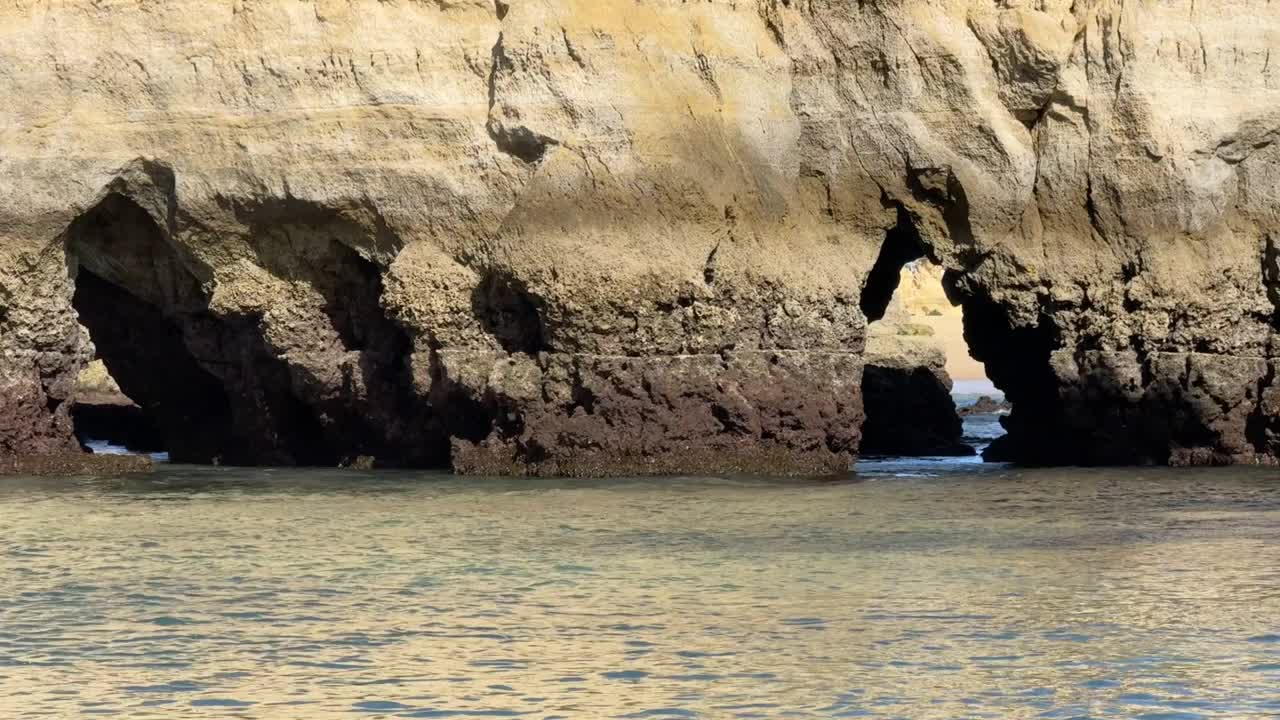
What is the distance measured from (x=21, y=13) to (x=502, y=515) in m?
8.53

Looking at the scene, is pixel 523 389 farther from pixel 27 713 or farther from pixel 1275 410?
pixel 27 713

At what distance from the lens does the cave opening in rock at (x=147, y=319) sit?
70.0ft

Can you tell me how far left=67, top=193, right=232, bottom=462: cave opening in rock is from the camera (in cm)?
2133

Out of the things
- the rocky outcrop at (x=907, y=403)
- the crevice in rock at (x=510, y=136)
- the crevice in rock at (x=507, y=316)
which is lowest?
the rocky outcrop at (x=907, y=403)

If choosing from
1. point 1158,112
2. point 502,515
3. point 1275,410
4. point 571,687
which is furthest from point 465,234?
point 571,687

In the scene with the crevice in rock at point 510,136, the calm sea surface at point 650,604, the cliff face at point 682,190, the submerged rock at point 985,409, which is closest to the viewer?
the calm sea surface at point 650,604

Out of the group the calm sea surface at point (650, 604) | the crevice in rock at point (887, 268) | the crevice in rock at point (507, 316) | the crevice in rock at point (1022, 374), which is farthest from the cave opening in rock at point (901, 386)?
the calm sea surface at point (650, 604)

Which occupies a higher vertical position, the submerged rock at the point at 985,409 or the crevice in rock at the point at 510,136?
the crevice in rock at the point at 510,136

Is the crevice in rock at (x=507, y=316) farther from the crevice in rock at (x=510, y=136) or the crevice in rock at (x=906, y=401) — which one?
the crevice in rock at (x=906, y=401)

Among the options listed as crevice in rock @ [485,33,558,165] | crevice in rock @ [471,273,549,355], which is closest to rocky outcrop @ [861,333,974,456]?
crevice in rock @ [471,273,549,355]

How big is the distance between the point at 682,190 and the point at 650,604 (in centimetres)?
839

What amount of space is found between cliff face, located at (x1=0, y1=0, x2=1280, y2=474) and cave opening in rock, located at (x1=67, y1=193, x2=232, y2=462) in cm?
101

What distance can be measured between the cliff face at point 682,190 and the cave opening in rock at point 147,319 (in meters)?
1.01

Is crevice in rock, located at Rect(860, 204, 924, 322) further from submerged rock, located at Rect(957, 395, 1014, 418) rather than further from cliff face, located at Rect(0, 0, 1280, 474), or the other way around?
submerged rock, located at Rect(957, 395, 1014, 418)
